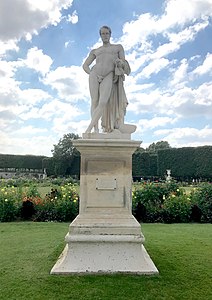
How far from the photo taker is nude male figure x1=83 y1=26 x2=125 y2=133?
463 cm

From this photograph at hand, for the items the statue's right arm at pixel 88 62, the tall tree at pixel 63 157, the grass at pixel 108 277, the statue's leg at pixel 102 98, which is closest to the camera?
the grass at pixel 108 277

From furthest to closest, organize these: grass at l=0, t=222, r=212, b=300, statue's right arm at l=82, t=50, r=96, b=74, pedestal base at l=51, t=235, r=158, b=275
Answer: statue's right arm at l=82, t=50, r=96, b=74, pedestal base at l=51, t=235, r=158, b=275, grass at l=0, t=222, r=212, b=300

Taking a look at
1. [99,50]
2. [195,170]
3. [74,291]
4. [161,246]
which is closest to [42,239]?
[161,246]

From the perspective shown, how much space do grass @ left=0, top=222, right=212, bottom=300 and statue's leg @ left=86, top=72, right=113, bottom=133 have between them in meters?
1.98

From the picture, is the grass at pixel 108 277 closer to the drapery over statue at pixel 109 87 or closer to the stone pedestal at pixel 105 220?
the stone pedestal at pixel 105 220

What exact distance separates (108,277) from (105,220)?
0.71m

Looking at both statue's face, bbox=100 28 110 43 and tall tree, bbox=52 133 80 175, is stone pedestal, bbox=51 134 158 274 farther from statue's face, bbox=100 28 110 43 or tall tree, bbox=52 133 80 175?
tall tree, bbox=52 133 80 175

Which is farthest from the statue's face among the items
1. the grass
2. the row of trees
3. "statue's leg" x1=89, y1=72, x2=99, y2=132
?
the row of trees

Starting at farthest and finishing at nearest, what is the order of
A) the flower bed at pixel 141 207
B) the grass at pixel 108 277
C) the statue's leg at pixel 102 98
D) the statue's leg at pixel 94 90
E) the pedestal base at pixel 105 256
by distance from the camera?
the flower bed at pixel 141 207
the statue's leg at pixel 94 90
the statue's leg at pixel 102 98
the pedestal base at pixel 105 256
the grass at pixel 108 277

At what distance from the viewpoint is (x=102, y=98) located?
4621 mm

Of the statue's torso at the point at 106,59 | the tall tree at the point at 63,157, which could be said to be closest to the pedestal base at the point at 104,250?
the statue's torso at the point at 106,59

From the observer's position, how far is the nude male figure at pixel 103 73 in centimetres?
463

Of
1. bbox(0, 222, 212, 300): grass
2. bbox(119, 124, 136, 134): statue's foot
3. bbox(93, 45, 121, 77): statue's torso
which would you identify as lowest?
bbox(0, 222, 212, 300): grass

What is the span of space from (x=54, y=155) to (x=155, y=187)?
30.3m
